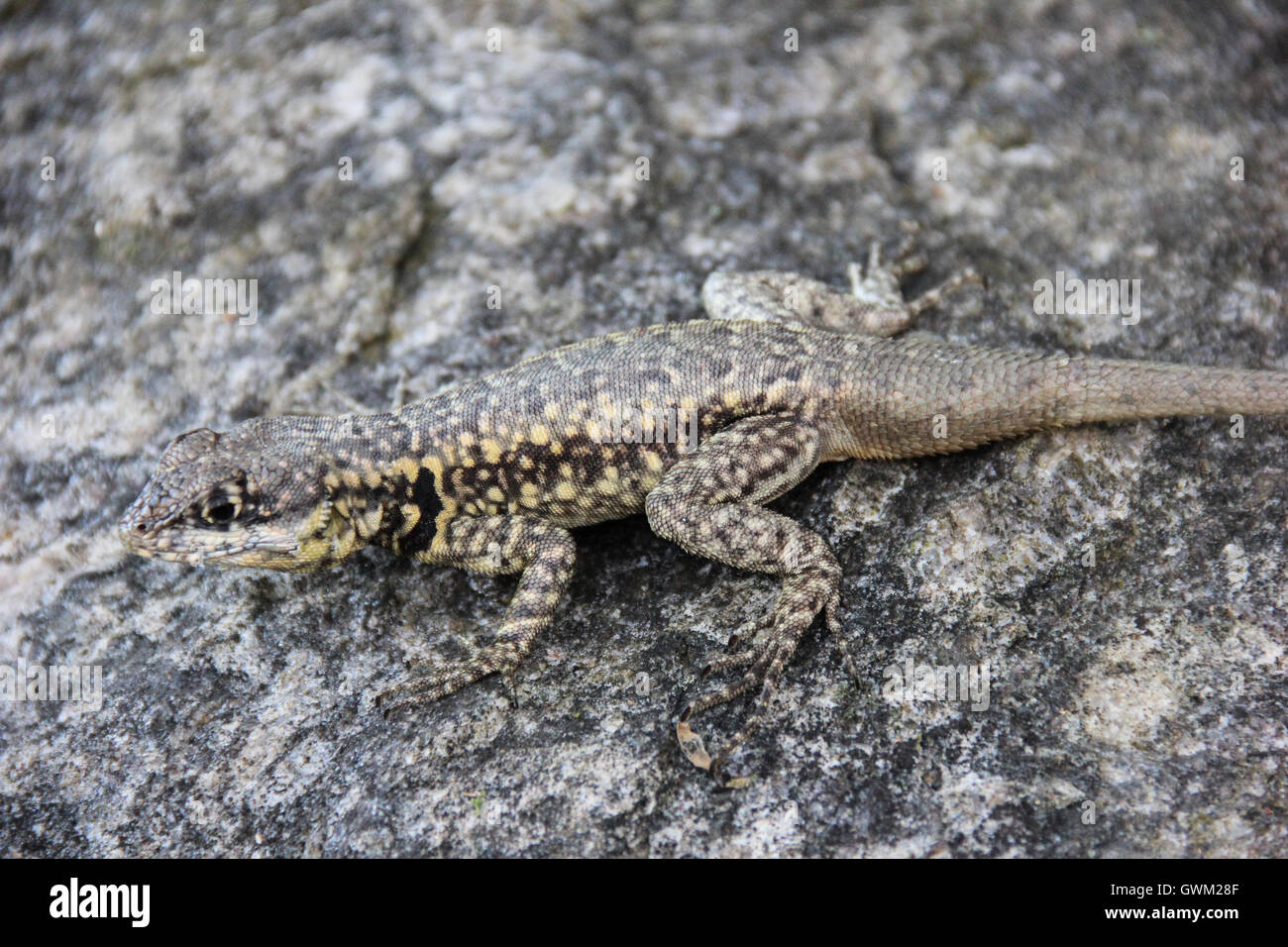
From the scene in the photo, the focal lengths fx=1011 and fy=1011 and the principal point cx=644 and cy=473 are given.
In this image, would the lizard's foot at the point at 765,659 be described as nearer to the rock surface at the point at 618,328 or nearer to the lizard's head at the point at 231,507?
the rock surface at the point at 618,328

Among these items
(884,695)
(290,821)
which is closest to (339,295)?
(290,821)

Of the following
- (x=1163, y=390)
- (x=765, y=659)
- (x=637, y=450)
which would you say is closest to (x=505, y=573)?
(x=637, y=450)

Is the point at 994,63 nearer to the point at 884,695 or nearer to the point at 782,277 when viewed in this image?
the point at 782,277

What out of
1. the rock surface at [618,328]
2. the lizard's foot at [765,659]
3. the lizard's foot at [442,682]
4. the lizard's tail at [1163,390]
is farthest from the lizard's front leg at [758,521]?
the lizard's tail at [1163,390]

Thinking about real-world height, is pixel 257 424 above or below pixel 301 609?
above

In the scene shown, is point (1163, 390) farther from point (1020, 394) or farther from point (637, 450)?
point (637, 450)

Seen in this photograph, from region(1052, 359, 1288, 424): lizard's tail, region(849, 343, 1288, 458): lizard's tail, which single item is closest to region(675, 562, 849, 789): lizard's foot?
region(849, 343, 1288, 458): lizard's tail
